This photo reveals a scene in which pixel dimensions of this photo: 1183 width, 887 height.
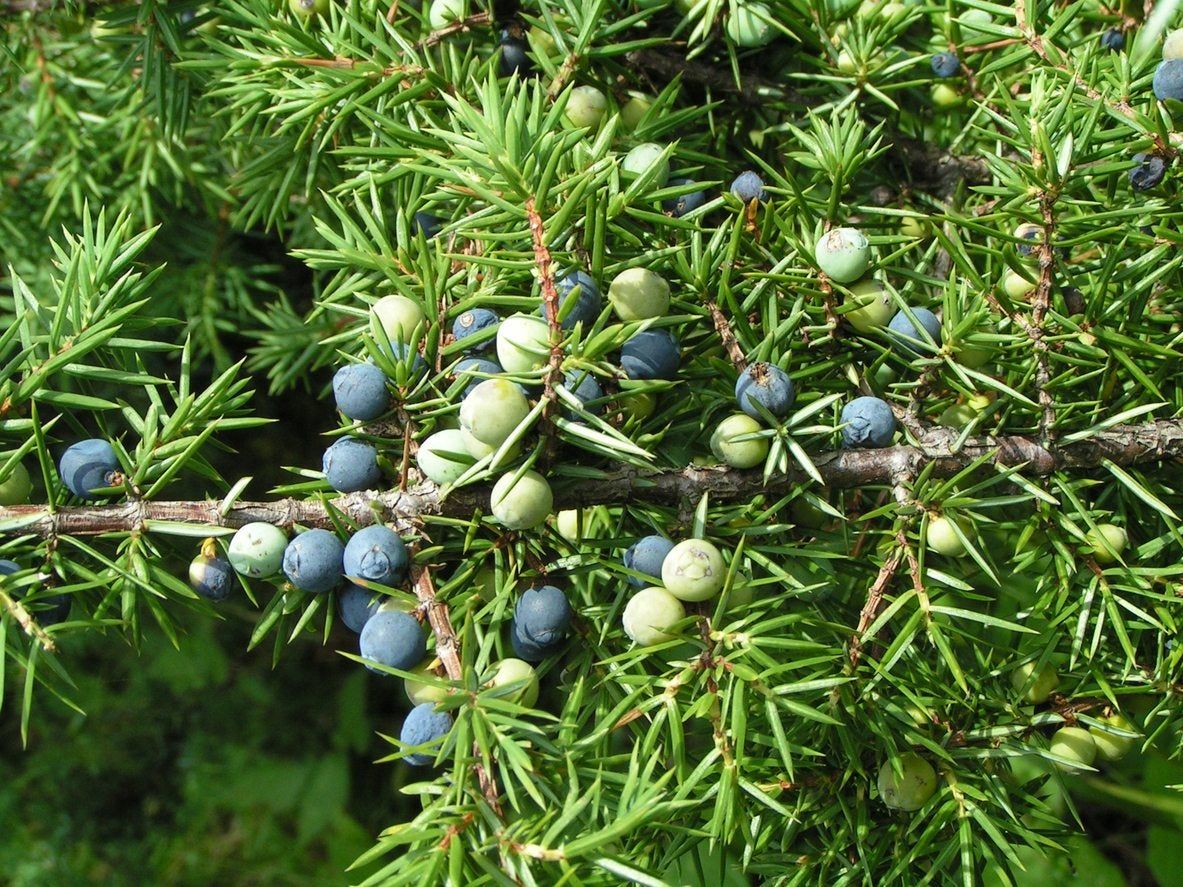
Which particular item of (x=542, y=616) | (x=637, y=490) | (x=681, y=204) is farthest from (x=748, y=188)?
(x=542, y=616)

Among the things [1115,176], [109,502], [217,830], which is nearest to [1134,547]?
[1115,176]

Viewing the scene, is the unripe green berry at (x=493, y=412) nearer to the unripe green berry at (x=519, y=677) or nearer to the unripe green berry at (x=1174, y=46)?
the unripe green berry at (x=519, y=677)

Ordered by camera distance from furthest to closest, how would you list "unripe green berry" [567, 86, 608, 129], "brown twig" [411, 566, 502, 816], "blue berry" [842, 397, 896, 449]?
"unripe green berry" [567, 86, 608, 129]
"blue berry" [842, 397, 896, 449]
"brown twig" [411, 566, 502, 816]

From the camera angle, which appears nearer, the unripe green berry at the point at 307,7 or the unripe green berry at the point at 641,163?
the unripe green berry at the point at 641,163

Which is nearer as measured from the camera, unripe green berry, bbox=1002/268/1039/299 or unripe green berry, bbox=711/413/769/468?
unripe green berry, bbox=711/413/769/468

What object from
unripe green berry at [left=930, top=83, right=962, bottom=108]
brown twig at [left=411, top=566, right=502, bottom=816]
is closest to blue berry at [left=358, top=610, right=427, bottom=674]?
brown twig at [left=411, top=566, right=502, bottom=816]

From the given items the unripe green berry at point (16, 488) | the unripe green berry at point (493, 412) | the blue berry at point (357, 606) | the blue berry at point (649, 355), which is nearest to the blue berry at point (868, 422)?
the blue berry at point (649, 355)

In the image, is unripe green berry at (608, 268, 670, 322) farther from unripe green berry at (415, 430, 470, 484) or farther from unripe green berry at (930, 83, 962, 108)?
unripe green berry at (930, 83, 962, 108)
